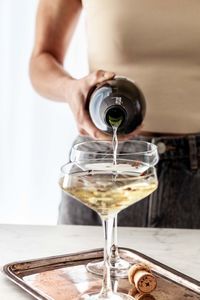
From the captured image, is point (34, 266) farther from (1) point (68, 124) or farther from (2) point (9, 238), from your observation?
(1) point (68, 124)

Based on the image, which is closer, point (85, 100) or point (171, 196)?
point (85, 100)

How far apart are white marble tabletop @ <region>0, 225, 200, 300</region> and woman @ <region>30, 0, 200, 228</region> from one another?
0.74 ft

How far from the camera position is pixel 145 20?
4.61ft

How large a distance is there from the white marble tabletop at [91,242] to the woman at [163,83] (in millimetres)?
226

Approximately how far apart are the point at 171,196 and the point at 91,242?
334 millimetres

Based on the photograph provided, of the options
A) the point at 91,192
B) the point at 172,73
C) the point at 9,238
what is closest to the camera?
the point at 91,192

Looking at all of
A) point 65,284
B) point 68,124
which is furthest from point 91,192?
point 68,124

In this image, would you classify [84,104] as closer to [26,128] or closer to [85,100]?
[85,100]

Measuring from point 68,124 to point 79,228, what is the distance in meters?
0.87

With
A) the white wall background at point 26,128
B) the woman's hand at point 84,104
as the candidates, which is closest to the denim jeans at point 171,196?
the woman's hand at point 84,104

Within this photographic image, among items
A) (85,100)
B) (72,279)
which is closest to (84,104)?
(85,100)

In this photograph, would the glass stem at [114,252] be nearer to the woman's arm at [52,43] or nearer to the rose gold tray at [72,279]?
the rose gold tray at [72,279]

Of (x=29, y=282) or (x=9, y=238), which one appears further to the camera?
(x=9, y=238)

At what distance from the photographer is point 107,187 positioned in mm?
826
